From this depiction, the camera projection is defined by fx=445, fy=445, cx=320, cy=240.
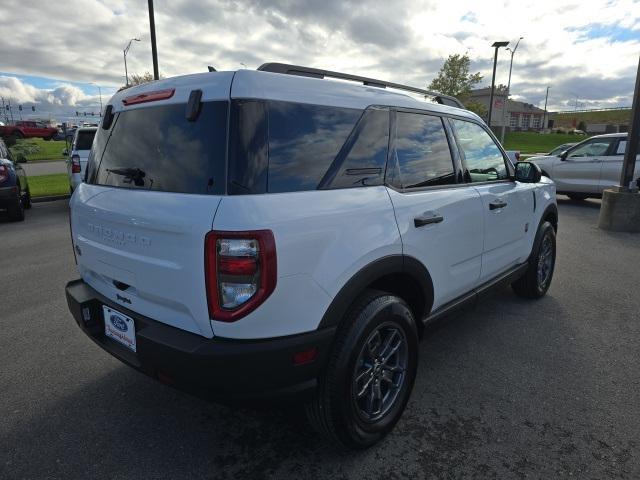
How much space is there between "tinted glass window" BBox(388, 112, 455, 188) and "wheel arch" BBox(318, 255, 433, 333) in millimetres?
468

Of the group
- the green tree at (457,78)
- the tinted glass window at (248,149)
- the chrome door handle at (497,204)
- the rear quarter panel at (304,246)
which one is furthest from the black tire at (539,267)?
the green tree at (457,78)

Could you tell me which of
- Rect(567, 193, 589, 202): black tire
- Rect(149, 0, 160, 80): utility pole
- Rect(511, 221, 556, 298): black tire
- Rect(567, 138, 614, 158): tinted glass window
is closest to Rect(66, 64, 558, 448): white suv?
Rect(511, 221, 556, 298): black tire

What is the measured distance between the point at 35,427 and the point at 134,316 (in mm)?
1061

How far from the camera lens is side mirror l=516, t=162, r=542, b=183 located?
387cm

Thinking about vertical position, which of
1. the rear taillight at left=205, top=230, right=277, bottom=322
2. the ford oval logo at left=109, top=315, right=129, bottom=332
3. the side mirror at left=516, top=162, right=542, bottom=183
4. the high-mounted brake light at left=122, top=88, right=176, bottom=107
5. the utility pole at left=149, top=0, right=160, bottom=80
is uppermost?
the utility pole at left=149, top=0, right=160, bottom=80

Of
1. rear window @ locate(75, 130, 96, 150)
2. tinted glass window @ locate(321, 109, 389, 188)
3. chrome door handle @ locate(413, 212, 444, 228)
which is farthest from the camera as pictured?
rear window @ locate(75, 130, 96, 150)

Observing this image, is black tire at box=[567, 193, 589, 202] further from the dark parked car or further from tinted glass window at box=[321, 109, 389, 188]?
the dark parked car

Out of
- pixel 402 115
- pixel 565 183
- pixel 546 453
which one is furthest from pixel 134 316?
pixel 565 183

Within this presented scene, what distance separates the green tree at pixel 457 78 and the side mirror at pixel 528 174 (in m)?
38.7

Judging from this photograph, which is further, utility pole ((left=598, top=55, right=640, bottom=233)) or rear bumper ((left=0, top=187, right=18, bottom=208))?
rear bumper ((left=0, top=187, right=18, bottom=208))

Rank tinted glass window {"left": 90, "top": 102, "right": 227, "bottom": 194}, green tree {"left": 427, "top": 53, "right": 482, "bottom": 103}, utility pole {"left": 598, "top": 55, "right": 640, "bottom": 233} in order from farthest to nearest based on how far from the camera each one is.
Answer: green tree {"left": 427, "top": 53, "right": 482, "bottom": 103}, utility pole {"left": 598, "top": 55, "right": 640, "bottom": 233}, tinted glass window {"left": 90, "top": 102, "right": 227, "bottom": 194}

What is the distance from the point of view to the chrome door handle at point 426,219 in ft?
8.18

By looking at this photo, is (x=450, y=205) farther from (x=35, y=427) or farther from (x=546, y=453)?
(x=35, y=427)

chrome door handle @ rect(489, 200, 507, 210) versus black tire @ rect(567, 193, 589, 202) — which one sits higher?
chrome door handle @ rect(489, 200, 507, 210)
